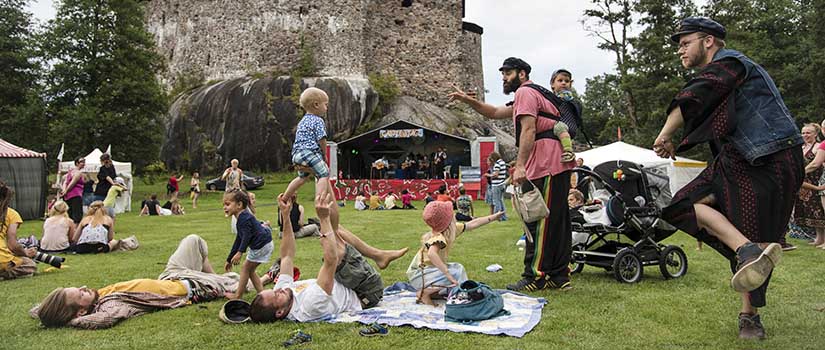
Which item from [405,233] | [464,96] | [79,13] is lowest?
[405,233]

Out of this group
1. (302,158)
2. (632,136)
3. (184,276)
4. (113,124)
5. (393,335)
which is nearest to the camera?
(393,335)

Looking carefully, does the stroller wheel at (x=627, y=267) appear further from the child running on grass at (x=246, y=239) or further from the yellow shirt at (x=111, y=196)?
the yellow shirt at (x=111, y=196)

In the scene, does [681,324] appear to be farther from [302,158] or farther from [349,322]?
[302,158]

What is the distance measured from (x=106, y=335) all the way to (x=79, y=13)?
25370 mm

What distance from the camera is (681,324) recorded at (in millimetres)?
3770

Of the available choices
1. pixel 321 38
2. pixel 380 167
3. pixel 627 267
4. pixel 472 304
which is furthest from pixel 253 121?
pixel 472 304

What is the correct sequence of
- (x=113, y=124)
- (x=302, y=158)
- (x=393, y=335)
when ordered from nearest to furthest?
1. (x=393, y=335)
2. (x=302, y=158)
3. (x=113, y=124)

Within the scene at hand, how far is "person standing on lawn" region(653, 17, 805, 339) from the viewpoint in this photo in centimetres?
319

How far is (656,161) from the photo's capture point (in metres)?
14.8

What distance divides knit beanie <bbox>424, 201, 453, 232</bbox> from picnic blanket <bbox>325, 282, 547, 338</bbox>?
2.05 ft

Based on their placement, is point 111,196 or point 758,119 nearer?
point 758,119

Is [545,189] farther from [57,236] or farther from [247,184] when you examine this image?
[247,184]

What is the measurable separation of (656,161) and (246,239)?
12678mm

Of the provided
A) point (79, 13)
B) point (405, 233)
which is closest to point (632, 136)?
point (405, 233)
